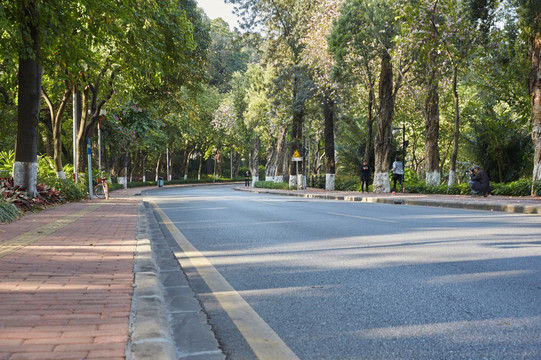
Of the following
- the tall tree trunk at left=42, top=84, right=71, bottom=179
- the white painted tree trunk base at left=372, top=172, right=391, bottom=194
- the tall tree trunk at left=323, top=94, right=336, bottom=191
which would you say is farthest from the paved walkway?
the tall tree trunk at left=323, top=94, right=336, bottom=191

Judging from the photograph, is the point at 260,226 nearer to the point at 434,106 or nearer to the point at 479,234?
the point at 479,234

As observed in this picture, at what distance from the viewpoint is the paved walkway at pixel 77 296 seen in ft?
10.7

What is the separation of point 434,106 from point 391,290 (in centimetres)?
2524

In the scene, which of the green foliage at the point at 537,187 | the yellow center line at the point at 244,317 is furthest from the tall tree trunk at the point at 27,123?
the green foliage at the point at 537,187

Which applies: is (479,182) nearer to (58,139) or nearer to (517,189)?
(517,189)

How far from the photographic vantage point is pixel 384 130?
29.0 m

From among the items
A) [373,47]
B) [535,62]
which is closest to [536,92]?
[535,62]

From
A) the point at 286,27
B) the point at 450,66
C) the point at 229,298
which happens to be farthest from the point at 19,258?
the point at 286,27

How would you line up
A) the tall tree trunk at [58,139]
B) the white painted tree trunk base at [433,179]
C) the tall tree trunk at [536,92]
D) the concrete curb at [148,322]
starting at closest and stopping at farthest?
the concrete curb at [148,322] → the tall tree trunk at [536,92] → the tall tree trunk at [58,139] → the white painted tree trunk base at [433,179]

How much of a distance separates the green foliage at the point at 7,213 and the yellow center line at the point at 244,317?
536 centimetres

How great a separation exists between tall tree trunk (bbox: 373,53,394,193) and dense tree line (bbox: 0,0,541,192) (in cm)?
6

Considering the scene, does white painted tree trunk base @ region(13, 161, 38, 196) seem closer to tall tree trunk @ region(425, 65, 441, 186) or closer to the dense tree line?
the dense tree line

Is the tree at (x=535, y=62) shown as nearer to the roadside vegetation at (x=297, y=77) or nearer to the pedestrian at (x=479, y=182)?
the roadside vegetation at (x=297, y=77)

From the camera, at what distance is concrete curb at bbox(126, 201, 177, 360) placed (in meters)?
3.24
